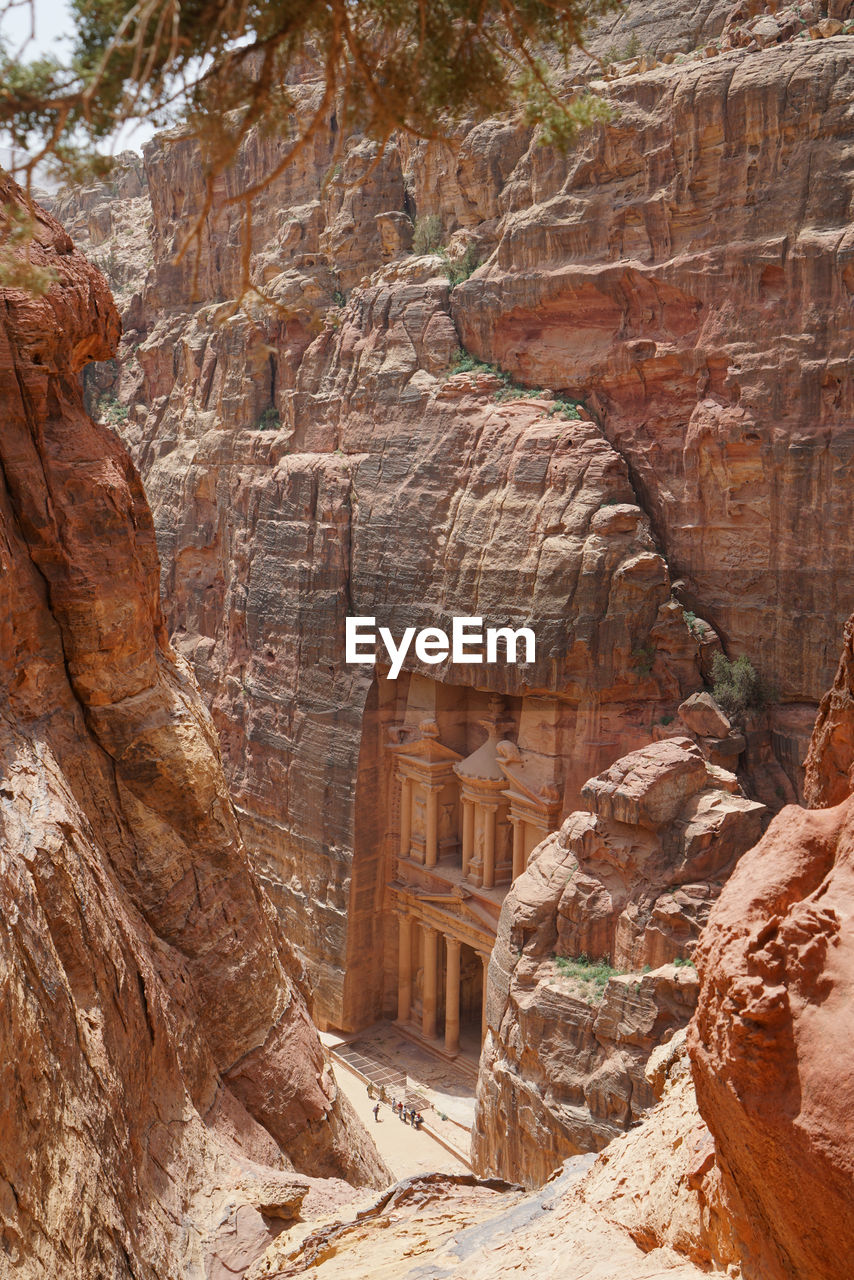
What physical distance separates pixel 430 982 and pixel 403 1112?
4031 millimetres

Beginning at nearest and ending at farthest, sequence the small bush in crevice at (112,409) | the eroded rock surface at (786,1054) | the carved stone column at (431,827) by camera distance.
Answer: the eroded rock surface at (786,1054)
the carved stone column at (431,827)
the small bush in crevice at (112,409)

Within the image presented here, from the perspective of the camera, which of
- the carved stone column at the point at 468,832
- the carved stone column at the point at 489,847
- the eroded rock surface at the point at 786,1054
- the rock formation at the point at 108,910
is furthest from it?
the carved stone column at the point at 468,832

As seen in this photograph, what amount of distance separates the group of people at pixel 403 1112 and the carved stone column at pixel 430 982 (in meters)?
2.93

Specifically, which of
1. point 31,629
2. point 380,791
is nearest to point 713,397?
point 380,791

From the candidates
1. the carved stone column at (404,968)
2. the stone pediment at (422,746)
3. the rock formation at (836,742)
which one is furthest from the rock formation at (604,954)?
the rock formation at (836,742)

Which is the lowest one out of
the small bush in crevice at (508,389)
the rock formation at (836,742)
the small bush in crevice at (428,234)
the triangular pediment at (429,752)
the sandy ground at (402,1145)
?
the sandy ground at (402,1145)

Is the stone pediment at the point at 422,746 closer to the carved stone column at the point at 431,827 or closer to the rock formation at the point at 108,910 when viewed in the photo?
the carved stone column at the point at 431,827

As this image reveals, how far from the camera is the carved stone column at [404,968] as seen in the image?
28547 mm

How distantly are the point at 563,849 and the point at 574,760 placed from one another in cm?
498

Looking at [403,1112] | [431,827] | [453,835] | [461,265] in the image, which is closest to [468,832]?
[431,827]

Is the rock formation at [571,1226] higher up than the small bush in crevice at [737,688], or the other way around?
the small bush in crevice at [737,688]

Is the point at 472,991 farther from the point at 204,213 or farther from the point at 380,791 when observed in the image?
the point at 204,213

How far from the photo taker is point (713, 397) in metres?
23.8

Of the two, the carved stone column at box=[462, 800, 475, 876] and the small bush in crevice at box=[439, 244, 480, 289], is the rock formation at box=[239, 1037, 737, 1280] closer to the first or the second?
the carved stone column at box=[462, 800, 475, 876]
